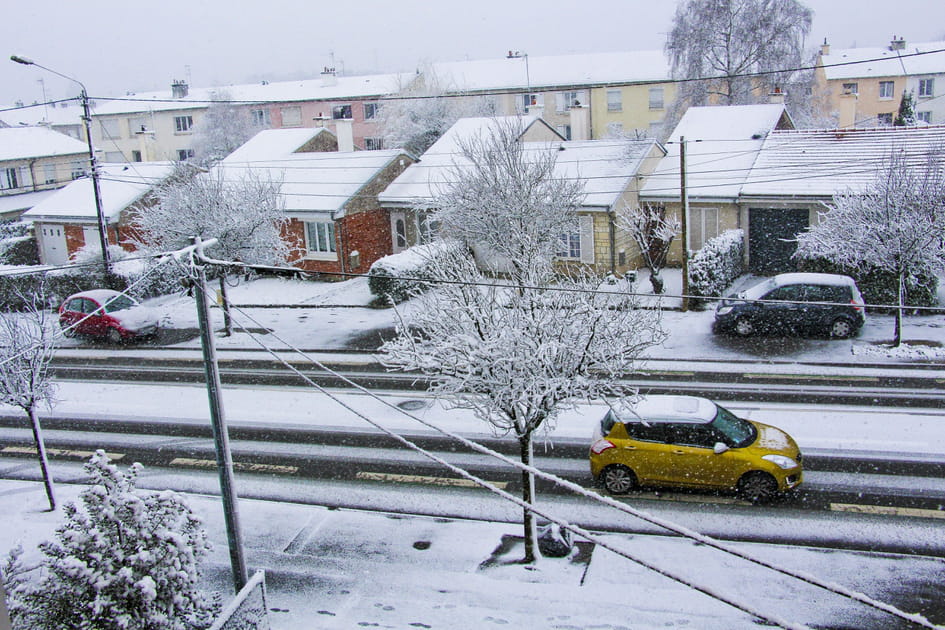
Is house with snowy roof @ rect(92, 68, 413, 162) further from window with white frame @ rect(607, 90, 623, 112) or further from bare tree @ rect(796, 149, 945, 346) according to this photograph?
bare tree @ rect(796, 149, 945, 346)

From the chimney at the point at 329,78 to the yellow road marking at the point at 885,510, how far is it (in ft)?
163

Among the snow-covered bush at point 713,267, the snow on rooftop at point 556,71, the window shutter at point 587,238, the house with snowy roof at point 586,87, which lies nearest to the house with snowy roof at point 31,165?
the house with snowy roof at point 586,87

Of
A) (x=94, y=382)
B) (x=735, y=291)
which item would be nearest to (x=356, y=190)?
(x=94, y=382)

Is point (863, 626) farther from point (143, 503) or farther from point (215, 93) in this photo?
point (215, 93)

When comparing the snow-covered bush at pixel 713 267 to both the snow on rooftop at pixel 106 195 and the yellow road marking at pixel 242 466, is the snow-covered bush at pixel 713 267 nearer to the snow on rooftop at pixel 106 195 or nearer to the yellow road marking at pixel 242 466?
the yellow road marking at pixel 242 466

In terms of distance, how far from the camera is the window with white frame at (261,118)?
55375 mm

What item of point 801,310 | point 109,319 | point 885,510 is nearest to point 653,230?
point 801,310

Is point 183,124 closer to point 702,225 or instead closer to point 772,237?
point 702,225

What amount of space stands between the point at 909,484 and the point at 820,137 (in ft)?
60.9

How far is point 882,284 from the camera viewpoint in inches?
859

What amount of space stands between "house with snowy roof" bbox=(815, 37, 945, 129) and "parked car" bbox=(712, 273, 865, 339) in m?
21.9

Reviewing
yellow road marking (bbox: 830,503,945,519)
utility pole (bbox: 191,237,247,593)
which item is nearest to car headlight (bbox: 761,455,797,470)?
yellow road marking (bbox: 830,503,945,519)

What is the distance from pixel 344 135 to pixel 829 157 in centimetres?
2128

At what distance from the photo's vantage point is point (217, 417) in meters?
8.60
